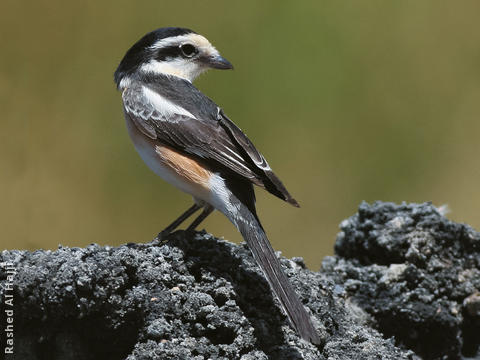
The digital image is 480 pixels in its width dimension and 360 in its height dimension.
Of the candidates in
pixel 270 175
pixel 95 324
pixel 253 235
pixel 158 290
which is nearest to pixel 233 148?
pixel 270 175

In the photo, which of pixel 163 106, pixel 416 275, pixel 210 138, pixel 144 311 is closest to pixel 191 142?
pixel 210 138

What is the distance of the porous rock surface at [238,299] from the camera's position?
247 cm

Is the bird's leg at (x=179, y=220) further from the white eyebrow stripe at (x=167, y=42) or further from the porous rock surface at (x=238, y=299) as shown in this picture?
the white eyebrow stripe at (x=167, y=42)

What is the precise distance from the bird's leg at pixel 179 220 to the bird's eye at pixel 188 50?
0.89m

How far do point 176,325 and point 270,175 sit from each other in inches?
31.4

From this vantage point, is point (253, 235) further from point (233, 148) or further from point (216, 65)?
point (216, 65)

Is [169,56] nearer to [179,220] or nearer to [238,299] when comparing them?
[179,220]

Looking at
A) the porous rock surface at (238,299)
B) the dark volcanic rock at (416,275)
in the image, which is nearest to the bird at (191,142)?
the porous rock surface at (238,299)

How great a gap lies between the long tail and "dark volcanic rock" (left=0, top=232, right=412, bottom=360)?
0.11 m

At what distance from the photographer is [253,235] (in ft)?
9.55

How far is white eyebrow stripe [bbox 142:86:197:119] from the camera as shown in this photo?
3.37 metres

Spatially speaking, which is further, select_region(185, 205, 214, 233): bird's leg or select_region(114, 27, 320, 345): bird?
select_region(185, 205, 214, 233): bird's leg

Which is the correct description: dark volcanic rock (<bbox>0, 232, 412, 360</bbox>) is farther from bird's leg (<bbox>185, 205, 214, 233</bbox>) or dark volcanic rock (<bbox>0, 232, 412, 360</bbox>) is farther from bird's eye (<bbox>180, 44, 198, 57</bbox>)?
bird's eye (<bbox>180, 44, 198, 57</bbox>)

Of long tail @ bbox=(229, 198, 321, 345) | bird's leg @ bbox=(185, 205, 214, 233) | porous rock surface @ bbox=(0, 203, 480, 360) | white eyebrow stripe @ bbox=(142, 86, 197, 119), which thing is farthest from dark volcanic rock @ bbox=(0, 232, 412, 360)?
white eyebrow stripe @ bbox=(142, 86, 197, 119)
